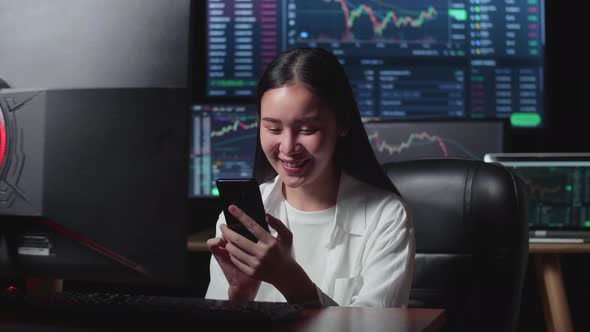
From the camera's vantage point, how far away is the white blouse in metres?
1.12

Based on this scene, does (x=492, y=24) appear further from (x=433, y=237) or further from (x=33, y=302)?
(x=33, y=302)

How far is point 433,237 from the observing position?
1391 mm

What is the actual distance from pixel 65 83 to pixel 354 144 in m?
0.71

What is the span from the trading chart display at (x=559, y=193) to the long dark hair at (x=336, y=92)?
3.31ft

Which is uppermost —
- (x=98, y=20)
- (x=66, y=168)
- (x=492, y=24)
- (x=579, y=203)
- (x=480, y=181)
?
(x=492, y=24)

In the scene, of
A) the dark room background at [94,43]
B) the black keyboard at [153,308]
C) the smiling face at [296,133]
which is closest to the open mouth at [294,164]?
the smiling face at [296,133]

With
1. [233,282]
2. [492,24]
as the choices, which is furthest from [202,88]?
[233,282]

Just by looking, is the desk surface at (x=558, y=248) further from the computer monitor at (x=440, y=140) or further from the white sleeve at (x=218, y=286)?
the white sleeve at (x=218, y=286)


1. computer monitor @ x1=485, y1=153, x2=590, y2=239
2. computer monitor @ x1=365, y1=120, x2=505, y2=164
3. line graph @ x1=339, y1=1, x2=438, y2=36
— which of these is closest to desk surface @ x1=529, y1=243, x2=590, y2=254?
computer monitor @ x1=485, y1=153, x2=590, y2=239

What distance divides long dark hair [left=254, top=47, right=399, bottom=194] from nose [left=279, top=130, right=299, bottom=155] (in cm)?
9

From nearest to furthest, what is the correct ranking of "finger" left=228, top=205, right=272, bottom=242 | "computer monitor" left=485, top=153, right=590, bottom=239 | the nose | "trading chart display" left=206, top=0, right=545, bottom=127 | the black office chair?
"finger" left=228, top=205, right=272, bottom=242, the nose, the black office chair, "computer monitor" left=485, top=153, right=590, bottom=239, "trading chart display" left=206, top=0, right=545, bottom=127

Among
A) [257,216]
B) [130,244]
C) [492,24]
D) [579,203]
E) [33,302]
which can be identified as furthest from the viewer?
[492,24]

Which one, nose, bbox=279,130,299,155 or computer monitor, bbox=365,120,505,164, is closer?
nose, bbox=279,130,299,155

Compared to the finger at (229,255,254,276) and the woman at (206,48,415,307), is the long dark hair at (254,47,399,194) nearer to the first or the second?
the woman at (206,48,415,307)
